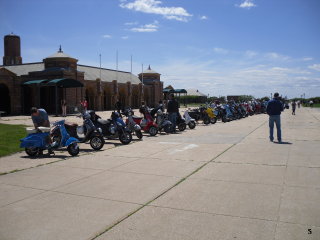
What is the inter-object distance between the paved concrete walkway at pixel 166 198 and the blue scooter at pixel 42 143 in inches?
19.1

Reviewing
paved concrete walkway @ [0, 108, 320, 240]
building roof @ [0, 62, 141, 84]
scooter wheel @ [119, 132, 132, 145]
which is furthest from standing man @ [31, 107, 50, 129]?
building roof @ [0, 62, 141, 84]

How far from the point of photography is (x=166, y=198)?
4.97 meters

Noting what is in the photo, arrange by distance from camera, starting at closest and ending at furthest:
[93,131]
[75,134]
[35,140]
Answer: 1. [35,140]
2. [75,134]
3. [93,131]

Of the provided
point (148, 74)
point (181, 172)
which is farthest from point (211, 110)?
point (148, 74)

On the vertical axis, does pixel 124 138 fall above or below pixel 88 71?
below

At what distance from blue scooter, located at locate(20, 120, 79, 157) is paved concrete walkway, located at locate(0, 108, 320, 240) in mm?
484

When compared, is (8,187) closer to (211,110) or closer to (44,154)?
(44,154)

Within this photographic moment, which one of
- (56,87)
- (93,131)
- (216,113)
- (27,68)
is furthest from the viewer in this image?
(27,68)

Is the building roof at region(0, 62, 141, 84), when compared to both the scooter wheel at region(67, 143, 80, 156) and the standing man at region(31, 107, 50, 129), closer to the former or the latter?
the standing man at region(31, 107, 50, 129)

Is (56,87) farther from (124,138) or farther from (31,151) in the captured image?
(31,151)

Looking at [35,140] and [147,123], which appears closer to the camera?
[35,140]

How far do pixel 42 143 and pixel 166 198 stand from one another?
5148mm

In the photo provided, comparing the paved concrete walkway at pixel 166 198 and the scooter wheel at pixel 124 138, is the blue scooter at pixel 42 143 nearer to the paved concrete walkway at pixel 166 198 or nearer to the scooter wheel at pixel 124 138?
the paved concrete walkway at pixel 166 198

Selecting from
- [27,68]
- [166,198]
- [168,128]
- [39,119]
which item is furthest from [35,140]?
[27,68]
